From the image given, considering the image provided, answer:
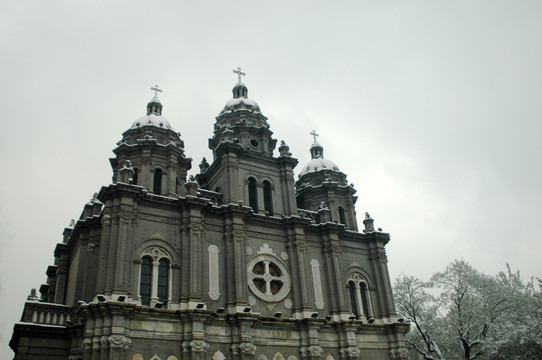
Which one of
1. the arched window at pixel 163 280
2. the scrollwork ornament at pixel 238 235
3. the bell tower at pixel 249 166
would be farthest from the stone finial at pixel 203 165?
the arched window at pixel 163 280

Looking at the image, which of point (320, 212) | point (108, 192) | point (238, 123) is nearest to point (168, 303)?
point (108, 192)

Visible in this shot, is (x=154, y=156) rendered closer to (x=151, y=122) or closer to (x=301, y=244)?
(x=151, y=122)

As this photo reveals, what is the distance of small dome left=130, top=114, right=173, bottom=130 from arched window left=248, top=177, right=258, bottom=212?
23.9 feet

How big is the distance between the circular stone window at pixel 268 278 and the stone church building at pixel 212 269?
74mm

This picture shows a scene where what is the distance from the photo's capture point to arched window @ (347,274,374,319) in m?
32.8

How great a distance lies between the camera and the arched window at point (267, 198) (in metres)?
33.9

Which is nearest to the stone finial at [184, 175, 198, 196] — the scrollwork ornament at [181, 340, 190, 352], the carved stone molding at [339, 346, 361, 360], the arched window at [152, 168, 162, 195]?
the arched window at [152, 168, 162, 195]

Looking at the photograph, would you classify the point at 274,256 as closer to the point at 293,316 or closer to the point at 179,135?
the point at 293,316

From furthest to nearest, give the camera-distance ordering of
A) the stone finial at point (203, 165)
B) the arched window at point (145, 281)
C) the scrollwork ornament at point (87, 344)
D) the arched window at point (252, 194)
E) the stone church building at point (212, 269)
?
the stone finial at point (203, 165) < the arched window at point (252, 194) < the arched window at point (145, 281) < the stone church building at point (212, 269) < the scrollwork ornament at point (87, 344)

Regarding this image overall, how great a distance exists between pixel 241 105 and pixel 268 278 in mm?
16056

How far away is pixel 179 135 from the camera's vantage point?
1382 inches

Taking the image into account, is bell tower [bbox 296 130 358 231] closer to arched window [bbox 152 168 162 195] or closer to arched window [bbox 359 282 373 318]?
arched window [bbox 359 282 373 318]

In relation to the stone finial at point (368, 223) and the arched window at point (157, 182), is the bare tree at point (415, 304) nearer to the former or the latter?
the stone finial at point (368, 223)

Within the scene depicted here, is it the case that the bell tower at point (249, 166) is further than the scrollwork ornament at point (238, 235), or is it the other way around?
the bell tower at point (249, 166)
